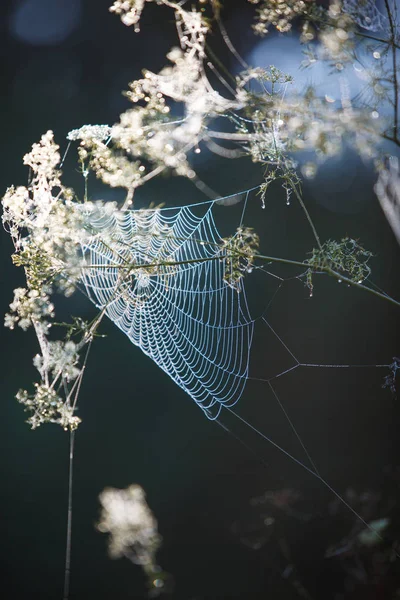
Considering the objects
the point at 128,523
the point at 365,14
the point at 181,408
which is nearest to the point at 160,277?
the point at 128,523

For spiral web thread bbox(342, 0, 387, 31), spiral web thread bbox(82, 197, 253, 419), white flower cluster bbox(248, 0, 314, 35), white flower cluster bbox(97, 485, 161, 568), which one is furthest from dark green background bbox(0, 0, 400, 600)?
white flower cluster bbox(248, 0, 314, 35)

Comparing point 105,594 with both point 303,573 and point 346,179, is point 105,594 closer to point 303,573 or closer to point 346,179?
point 303,573

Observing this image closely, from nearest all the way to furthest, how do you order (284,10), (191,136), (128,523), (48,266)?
(284,10) < (48,266) < (191,136) < (128,523)

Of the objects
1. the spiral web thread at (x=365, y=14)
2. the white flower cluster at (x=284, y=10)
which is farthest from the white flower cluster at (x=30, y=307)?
the spiral web thread at (x=365, y=14)

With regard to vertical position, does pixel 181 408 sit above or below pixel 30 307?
below

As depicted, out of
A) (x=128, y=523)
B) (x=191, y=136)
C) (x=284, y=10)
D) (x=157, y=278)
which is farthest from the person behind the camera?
(x=157, y=278)

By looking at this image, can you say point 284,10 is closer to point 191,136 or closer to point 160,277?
point 191,136

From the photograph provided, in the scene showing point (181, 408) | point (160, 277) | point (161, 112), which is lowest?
point (181, 408)

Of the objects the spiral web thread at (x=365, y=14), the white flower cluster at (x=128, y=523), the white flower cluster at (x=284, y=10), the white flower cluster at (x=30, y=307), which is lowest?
the white flower cluster at (x=128, y=523)

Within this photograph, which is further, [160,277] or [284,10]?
[160,277]

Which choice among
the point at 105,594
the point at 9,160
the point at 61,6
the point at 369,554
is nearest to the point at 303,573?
the point at 369,554

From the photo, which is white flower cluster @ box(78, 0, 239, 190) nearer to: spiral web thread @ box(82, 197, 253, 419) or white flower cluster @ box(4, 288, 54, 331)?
spiral web thread @ box(82, 197, 253, 419)

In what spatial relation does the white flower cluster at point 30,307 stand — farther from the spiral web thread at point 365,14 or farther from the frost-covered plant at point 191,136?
the spiral web thread at point 365,14
